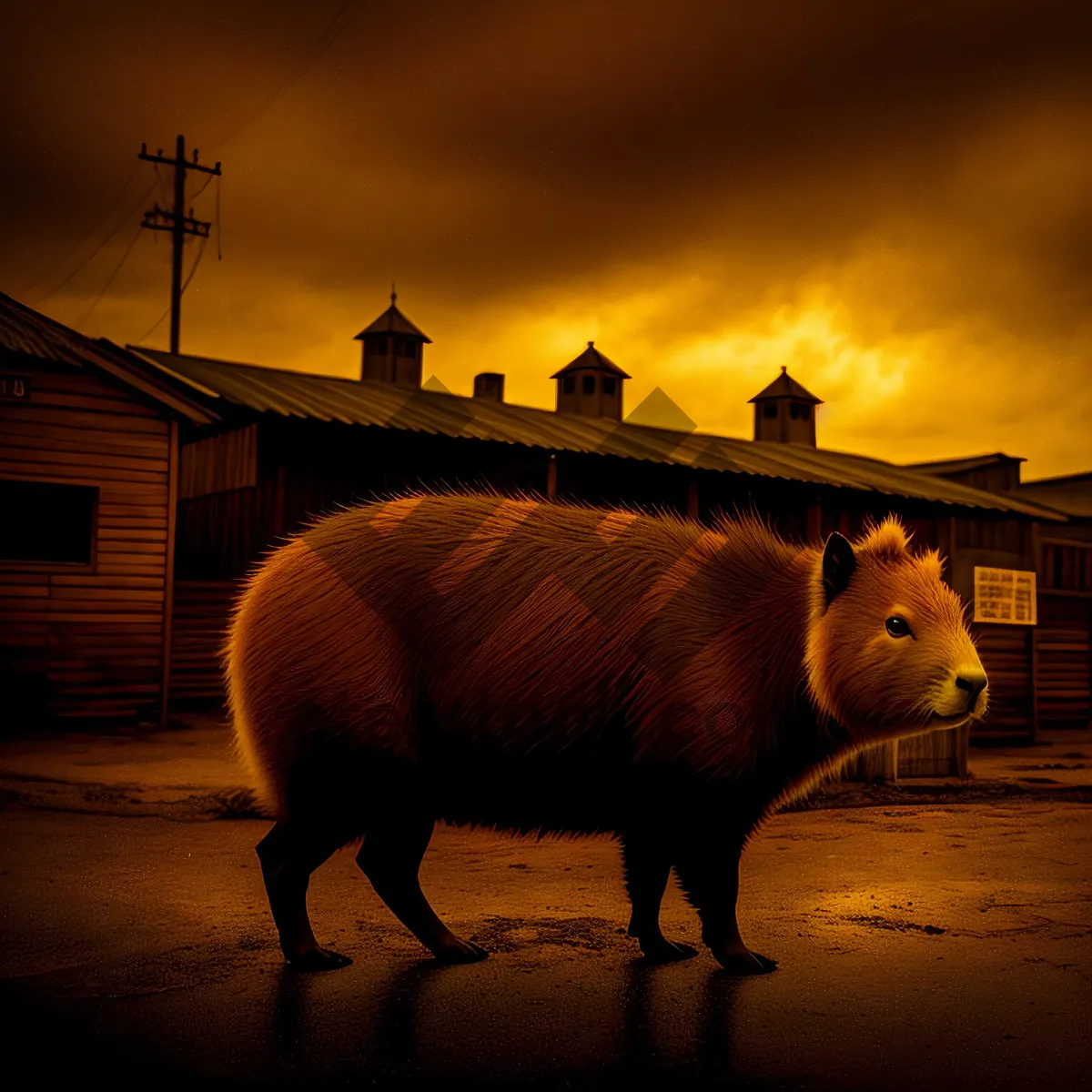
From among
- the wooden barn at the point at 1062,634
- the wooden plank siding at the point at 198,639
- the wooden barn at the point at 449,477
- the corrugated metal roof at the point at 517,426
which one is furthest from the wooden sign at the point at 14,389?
the wooden barn at the point at 1062,634

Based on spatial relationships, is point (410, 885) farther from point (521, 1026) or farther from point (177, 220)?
point (177, 220)

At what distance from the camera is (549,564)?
3777 millimetres

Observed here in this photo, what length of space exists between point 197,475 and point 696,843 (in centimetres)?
1098

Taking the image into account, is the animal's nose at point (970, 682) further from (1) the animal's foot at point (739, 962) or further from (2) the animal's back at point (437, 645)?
(1) the animal's foot at point (739, 962)

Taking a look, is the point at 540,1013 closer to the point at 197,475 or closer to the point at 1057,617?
the point at 197,475

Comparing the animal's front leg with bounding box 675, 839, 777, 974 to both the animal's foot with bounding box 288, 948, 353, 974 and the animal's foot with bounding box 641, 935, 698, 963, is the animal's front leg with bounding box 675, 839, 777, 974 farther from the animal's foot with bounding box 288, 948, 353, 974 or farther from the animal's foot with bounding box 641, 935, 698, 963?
the animal's foot with bounding box 288, 948, 353, 974

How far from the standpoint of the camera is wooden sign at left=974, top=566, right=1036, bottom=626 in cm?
1406

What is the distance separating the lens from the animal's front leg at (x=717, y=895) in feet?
11.6

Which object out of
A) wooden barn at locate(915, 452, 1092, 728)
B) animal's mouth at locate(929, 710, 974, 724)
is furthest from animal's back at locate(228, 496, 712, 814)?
wooden barn at locate(915, 452, 1092, 728)

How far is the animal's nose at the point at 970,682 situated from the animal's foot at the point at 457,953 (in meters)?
1.88

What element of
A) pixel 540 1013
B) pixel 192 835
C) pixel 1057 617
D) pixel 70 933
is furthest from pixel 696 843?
pixel 1057 617

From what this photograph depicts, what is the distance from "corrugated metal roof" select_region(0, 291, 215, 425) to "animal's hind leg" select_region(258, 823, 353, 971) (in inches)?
337

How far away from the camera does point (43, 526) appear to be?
16891 mm

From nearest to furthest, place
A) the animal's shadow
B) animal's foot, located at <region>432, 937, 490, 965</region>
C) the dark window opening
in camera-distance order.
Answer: the animal's shadow, animal's foot, located at <region>432, 937, 490, 965</region>, the dark window opening
